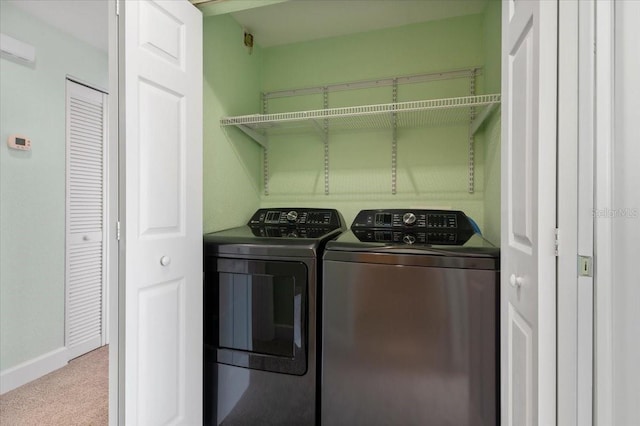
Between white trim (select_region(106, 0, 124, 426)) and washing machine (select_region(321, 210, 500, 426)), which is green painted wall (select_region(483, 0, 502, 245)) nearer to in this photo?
washing machine (select_region(321, 210, 500, 426))

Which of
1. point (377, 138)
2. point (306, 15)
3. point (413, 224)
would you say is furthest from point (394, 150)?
point (306, 15)

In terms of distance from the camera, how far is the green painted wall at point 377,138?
205 centimetres

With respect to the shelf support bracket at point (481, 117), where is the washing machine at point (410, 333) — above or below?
below

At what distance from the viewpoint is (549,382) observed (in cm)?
79

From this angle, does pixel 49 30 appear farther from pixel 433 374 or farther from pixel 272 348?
pixel 433 374

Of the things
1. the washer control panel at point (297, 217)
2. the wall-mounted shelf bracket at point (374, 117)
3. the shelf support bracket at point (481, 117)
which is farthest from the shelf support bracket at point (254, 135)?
the shelf support bracket at point (481, 117)

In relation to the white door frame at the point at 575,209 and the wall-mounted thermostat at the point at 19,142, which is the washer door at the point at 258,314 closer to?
the white door frame at the point at 575,209

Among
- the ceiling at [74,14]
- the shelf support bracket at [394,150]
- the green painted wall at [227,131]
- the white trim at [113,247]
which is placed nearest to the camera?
the white trim at [113,247]

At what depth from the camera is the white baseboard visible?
2.01 metres

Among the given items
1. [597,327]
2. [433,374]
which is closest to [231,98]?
[433,374]

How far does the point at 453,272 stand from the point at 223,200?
54.8 inches

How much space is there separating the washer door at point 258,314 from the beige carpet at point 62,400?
3.04ft

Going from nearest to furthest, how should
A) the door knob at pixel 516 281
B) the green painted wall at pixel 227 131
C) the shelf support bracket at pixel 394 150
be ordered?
the door knob at pixel 516 281 < the green painted wall at pixel 227 131 < the shelf support bracket at pixel 394 150

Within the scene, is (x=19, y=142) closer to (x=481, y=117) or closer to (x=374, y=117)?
(x=374, y=117)
